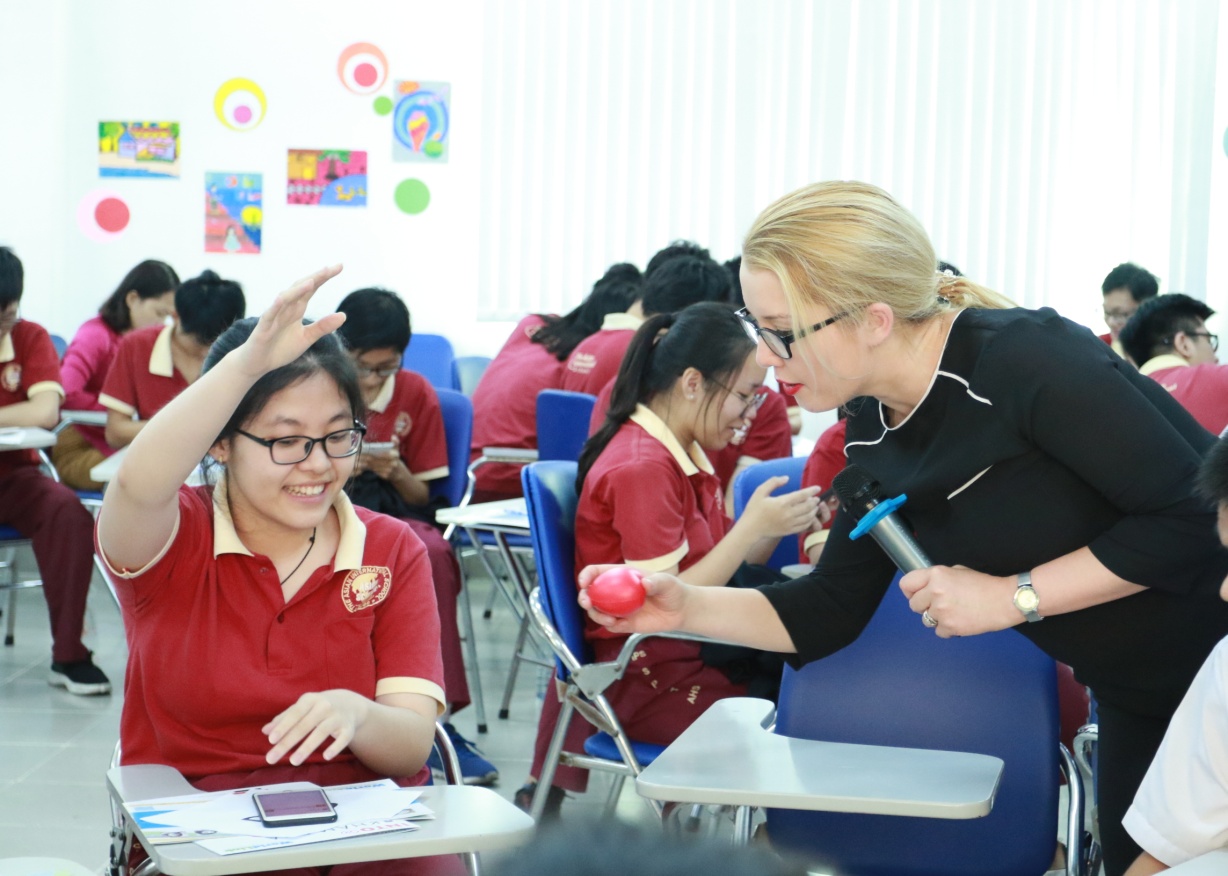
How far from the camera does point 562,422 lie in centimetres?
382

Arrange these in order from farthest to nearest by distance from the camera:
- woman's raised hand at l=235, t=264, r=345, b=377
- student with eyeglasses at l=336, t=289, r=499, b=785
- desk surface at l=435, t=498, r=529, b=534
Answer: student with eyeglasses at l=336, t=289, r=499, b=785, desk surface at l=435, t=498, r=529, b=534, woman's raised hand at l=235, t=264, r=345, b=377

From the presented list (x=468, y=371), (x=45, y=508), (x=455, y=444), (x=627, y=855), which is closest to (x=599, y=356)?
(x=455, y=444)

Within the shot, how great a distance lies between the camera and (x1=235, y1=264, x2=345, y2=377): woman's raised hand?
1.43 metres

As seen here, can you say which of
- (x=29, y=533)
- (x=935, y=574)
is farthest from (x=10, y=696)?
(x=935, y=574)

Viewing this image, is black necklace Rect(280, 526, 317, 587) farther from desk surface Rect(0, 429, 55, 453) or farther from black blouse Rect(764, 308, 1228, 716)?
desk surface Rect(0, 429, 55, 453)

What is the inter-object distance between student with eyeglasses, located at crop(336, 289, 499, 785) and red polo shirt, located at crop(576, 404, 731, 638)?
884mm

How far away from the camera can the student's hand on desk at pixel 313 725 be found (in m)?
1.52

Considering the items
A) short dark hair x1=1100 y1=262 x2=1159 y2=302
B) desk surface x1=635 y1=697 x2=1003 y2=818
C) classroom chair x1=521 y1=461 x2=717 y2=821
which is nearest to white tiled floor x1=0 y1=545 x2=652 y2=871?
classroom chair x1=521 y1=461 x2=717 y2=821

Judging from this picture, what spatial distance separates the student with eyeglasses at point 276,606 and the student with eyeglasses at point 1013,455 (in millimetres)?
324

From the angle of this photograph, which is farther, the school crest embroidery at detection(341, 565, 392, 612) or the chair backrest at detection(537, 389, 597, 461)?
the chair backrest at detection(537, 389, 597, 461)

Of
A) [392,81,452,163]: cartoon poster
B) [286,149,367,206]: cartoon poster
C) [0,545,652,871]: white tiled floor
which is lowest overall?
[0,545,652,871]: white tiled floor

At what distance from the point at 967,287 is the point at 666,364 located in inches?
44.2

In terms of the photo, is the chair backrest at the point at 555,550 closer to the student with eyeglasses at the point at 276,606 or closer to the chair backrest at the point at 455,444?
the student with eyeglasses at the point at 276,606

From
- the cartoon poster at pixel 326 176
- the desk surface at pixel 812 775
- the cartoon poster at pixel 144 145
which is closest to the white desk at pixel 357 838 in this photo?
the desk surface at pixel 812 775
